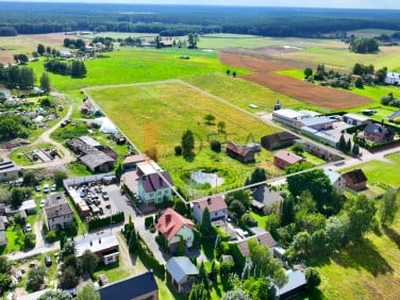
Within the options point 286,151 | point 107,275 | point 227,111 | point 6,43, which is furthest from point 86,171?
point 6,43

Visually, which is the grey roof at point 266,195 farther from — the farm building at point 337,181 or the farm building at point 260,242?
the farm building at point 337,181

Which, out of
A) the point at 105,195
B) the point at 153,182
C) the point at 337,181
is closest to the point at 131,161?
the point at 105,195

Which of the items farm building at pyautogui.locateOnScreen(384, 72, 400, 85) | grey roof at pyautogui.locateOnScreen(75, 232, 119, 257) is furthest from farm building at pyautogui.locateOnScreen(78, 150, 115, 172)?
farm building at pyautogui.locateOnScreen(384, 72, 400, 85)

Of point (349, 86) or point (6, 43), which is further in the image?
point (6, 43)

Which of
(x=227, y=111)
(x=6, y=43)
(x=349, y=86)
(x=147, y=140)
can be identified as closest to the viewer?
(x=147, y=140)

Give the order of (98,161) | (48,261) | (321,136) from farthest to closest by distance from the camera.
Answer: (321,136) → (98,161) → (48,261)

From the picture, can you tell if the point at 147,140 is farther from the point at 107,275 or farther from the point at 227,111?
the point at 107,275

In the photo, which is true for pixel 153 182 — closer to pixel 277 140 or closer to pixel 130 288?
pixel 130 288

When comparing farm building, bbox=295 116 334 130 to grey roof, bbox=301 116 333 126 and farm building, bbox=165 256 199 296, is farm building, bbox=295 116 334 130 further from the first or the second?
farm building, bbox=165 256 199 296
